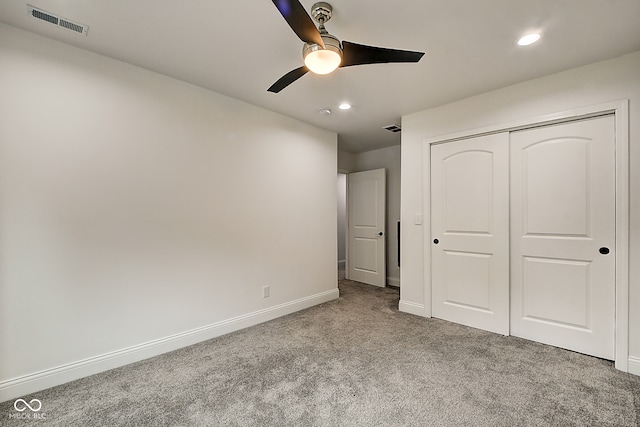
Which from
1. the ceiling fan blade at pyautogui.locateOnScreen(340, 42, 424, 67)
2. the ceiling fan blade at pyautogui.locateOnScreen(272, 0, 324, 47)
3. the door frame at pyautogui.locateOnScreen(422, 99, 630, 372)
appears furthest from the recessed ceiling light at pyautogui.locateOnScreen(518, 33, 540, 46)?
the ceiling fan blade at pyautogui.locateOnScreen(272, 0, 324, 47)

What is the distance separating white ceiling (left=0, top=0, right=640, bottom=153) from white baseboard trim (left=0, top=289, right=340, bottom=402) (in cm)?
238

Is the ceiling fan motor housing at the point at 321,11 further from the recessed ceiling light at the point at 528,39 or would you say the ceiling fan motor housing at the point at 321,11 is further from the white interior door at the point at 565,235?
the white interior door at the point at 565,235

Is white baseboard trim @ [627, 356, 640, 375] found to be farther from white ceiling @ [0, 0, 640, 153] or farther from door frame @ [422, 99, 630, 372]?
white ceiling @ [0, 0, 640, 153]

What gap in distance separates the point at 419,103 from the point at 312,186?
1646 millimetres

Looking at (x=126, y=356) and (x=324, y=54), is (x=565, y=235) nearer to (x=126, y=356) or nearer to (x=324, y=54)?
(x=324, y=54)

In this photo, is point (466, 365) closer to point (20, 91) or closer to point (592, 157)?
point (592, 157)

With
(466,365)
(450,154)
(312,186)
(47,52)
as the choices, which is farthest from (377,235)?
(47,52)

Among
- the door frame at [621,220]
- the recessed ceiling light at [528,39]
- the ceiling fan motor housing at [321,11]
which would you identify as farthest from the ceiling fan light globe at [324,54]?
the door frame at [621,220]

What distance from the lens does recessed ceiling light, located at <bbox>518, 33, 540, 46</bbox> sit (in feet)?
6.30

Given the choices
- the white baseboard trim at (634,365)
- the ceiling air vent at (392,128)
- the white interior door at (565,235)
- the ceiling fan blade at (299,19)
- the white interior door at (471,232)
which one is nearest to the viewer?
the ceiling fan blade at (299,19)

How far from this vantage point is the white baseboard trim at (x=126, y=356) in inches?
72.2

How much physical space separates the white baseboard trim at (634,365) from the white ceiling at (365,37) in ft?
7.81

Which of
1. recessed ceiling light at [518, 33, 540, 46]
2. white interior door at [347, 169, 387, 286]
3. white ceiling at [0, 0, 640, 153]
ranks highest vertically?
white ceiling at [0, 0, 640, 153]

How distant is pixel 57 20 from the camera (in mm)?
1786
